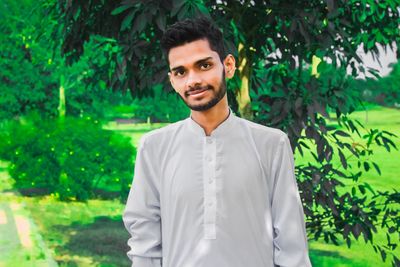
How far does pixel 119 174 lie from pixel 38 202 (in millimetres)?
2842

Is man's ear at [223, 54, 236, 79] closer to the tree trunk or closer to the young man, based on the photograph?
the young man

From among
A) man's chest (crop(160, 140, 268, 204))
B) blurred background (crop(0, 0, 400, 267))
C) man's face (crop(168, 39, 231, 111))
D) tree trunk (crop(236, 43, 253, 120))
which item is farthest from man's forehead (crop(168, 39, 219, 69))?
tree trunk (crop(236, 43, 253, 120))

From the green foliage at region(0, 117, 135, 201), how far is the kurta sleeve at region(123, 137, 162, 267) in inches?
348

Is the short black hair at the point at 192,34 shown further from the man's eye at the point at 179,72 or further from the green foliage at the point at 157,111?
the green foliage at the point at 157,111

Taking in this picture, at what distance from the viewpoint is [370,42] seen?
5.19 m

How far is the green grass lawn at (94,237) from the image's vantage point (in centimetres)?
889

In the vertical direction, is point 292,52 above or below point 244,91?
above

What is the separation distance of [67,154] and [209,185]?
9410 millimetres

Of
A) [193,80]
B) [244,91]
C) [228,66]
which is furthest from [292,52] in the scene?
[193,80]

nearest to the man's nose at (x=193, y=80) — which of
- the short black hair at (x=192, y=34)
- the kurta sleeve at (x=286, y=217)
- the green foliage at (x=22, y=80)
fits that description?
the short black hair at (x=192, y=34)

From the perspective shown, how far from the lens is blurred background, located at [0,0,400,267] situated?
164 inches

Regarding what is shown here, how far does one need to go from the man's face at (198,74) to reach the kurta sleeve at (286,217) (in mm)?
308

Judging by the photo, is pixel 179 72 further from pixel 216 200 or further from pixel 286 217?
pixel 286 217

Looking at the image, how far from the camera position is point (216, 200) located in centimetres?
222
